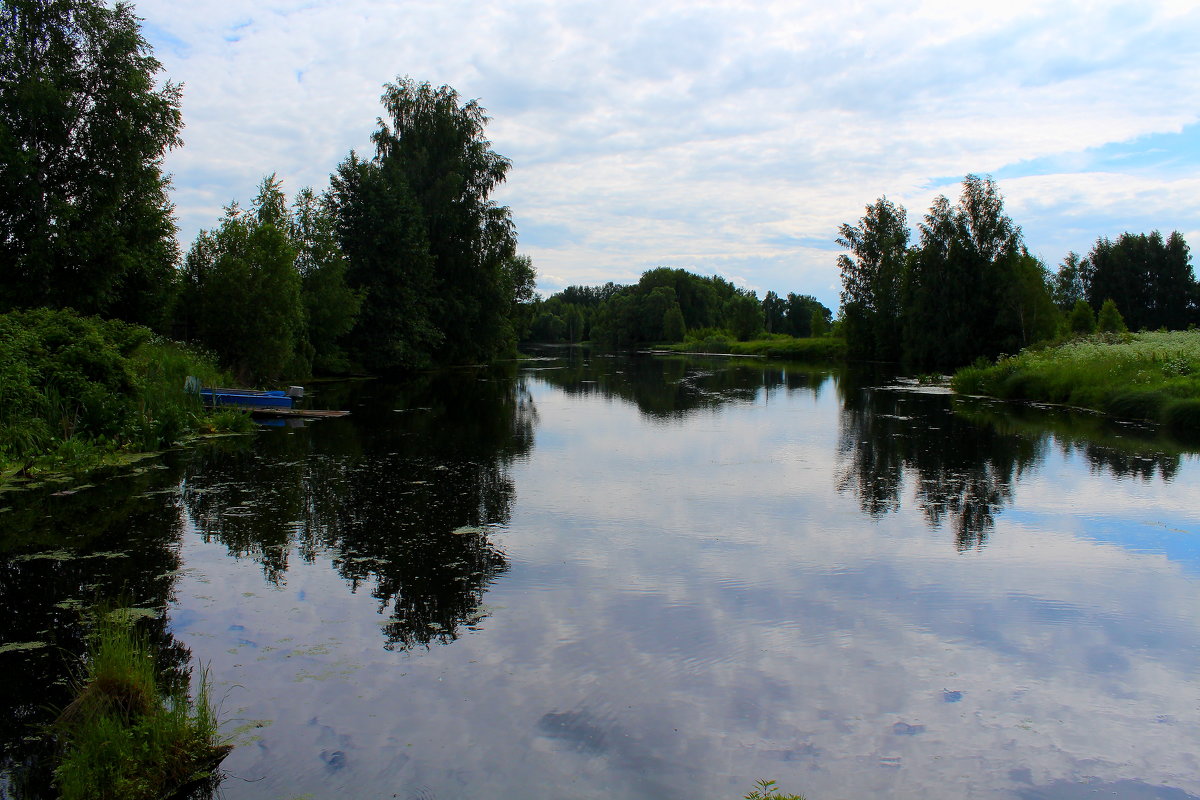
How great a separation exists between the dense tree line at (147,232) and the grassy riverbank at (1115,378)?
77.1 feet

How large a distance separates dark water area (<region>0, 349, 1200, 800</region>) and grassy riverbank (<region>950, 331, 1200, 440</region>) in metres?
7.95

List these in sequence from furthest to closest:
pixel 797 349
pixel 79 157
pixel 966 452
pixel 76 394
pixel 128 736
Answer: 1. pixel 797 349
2. pixel 79 157
3. pixel 966 452
4. pixel 76 394
5. pixel 128 736

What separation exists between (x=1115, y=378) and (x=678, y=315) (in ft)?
296

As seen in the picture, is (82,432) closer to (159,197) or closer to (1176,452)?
(159,197)

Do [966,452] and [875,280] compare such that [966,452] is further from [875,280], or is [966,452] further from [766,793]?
[875,280]

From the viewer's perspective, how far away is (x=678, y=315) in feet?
368

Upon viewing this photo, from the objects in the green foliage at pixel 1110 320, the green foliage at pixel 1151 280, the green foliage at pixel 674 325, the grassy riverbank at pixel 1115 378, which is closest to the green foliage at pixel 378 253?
the grassy riverbank at pixel 1115 378

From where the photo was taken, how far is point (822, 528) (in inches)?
354

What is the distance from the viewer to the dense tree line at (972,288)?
4712 centimetres

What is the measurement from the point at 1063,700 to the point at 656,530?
14.7ft

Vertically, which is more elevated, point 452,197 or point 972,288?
point 452,197

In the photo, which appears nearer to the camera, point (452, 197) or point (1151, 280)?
point (452, 197)

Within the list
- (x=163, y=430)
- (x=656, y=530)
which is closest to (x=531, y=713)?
(x=656, y=530)

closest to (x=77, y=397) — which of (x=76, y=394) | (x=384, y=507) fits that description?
(x=76, y=394)
